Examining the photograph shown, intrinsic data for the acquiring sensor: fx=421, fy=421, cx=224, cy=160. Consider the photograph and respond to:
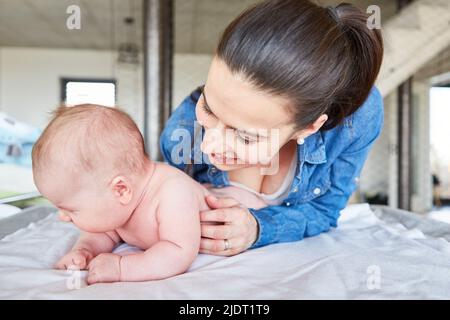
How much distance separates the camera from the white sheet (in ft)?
1.72

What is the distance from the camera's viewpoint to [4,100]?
6.33 m

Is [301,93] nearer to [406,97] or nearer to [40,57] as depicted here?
[406,97]

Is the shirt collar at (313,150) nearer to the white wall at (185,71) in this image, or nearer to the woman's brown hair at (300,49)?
the woman's brown hair at (300,49)

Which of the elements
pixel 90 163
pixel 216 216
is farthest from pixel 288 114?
pixel 90 163

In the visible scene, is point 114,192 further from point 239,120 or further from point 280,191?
point 280,191

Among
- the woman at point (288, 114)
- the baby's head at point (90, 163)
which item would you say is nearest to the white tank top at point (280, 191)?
the woman at point (288, 114)

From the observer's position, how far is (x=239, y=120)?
64 cm

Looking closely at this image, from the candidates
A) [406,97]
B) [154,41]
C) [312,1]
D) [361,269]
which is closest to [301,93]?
[312,1]

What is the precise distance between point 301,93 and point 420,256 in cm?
36

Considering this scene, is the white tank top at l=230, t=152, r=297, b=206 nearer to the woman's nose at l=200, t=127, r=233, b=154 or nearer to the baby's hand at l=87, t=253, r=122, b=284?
the woman's nose at l=200, t=127, r=233, b=154

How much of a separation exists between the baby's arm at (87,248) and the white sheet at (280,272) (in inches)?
1.5

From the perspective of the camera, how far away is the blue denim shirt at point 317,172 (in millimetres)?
846

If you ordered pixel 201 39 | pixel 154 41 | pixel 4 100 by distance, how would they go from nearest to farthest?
pixel 154 41
pixel 201 39
pixel 4 100
